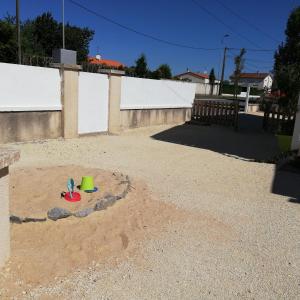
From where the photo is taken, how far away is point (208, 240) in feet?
13.8

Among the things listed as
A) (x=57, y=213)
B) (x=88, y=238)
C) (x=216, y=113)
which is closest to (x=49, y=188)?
(x=57, y=213)

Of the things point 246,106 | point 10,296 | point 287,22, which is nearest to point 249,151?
point 10,296

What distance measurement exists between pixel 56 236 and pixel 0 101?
212 inches

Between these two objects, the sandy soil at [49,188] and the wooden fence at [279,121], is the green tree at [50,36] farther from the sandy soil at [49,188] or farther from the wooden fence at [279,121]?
the sandy soil at [49,188]

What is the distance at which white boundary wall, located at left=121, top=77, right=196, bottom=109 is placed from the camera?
39.6 feet

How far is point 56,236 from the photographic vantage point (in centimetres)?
401

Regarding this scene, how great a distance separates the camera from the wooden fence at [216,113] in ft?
49.0

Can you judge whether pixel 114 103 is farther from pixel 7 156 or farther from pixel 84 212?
pixel 7 156

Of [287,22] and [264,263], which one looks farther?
[287,22]

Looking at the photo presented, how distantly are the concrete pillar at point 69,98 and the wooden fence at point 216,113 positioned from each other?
6.95 m

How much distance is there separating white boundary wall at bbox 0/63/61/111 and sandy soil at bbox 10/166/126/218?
2.76 meters

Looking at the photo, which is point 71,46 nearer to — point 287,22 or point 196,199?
point 287,22

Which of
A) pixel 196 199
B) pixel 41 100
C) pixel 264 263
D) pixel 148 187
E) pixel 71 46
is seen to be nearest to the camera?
pixel 264 263

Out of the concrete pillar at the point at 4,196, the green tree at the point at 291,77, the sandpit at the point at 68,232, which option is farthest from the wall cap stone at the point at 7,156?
the green tree at the point at 291,77
